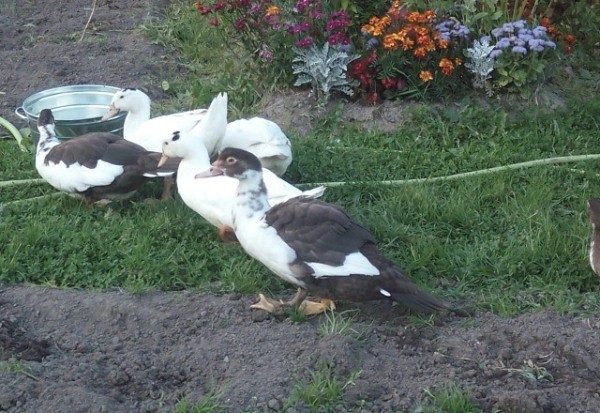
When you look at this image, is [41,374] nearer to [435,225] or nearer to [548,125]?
[435,225]

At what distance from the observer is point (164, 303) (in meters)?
4.97

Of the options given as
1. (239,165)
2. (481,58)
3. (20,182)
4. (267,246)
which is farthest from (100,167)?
(481,58)

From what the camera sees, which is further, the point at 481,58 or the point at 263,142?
the point at 481,58

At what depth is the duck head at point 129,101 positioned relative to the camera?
261 inches

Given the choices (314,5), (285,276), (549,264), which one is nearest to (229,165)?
(285,276)

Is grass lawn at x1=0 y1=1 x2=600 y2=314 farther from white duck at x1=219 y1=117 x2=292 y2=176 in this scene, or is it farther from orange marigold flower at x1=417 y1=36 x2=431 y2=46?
orange marigold flower at x1=417 y1=36 x2=431 y2=46

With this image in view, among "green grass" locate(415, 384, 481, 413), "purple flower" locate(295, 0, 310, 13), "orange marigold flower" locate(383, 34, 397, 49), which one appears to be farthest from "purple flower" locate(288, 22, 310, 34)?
"green grass" locate(415, 384, 481, 413)

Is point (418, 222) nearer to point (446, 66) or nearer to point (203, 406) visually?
point (446, 66)

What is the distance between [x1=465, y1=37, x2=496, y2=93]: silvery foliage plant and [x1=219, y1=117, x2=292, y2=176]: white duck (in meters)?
1.78

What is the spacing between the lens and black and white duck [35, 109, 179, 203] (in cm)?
583

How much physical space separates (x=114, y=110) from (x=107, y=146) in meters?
0.86

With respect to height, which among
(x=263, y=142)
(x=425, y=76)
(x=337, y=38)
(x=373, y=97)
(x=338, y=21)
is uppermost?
(x=338, y=21)

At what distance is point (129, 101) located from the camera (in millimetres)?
6625

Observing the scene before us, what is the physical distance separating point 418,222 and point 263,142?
112cm
